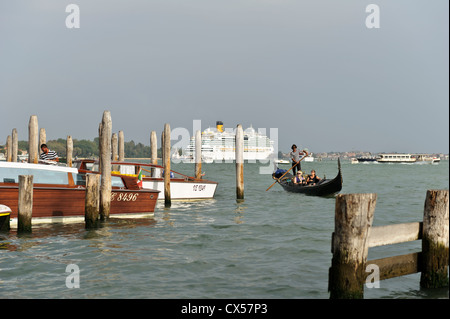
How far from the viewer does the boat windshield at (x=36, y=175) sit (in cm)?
1192

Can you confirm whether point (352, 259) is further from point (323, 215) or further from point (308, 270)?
point (323, 215)

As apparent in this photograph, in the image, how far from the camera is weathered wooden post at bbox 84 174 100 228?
1127cm

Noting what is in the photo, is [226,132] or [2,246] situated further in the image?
[226,132]

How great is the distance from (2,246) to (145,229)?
3.52 meters

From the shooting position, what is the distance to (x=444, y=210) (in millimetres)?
6246

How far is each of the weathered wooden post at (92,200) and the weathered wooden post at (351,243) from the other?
6957 mm

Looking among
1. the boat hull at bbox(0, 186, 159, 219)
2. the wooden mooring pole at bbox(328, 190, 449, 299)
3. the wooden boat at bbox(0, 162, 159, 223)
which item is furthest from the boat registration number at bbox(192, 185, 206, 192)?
the wooden mooring pole at bbox(328, 190, 449, 299)

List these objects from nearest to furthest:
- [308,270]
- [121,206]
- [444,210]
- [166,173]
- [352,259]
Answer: [352,259]
[444,210]
[308,270]
[121,206]
[166,173]

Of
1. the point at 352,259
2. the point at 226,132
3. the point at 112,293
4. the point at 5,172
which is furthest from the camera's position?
the point at 226,132

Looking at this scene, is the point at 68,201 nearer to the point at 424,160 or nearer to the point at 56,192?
the point at 56,192

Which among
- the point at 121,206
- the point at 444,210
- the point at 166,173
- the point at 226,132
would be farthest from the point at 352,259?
the point at 226,132

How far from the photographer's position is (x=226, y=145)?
11569 centimetres

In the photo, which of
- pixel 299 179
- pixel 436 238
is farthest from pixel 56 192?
pixel 299 179

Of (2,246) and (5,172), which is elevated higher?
(5,172)
